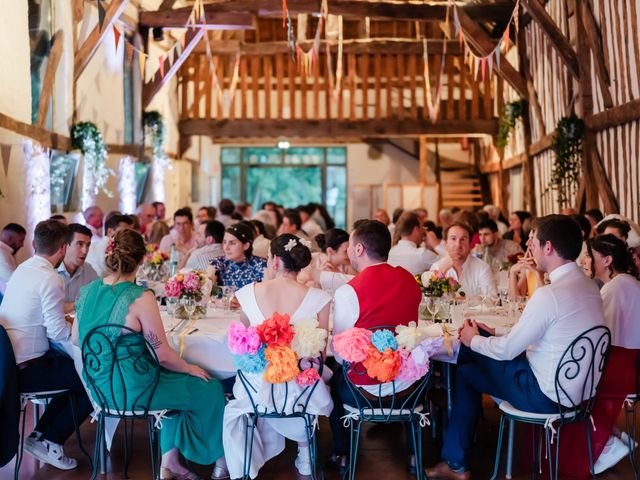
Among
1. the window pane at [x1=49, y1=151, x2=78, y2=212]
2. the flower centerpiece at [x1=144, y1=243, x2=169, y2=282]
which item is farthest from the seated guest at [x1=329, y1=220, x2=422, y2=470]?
the window pane at [x1=49, y1=151, x2=78, y2=212]

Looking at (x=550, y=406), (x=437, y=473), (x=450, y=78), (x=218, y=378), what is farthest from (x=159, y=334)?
(x=450, y=78)

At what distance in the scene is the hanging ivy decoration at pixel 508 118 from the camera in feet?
42.4

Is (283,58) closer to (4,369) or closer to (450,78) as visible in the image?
(450,78)

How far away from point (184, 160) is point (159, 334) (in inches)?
484

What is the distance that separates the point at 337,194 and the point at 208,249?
11.6 meters

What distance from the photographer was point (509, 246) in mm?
7832

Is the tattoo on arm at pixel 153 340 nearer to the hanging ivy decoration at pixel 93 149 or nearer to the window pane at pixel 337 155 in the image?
the hanging ivy decoration at pixel 93 149

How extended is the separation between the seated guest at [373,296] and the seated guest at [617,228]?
237 cm

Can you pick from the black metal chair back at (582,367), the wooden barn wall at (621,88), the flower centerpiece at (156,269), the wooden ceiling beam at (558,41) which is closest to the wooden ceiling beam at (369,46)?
the wooden ceiling beam at (558,41)

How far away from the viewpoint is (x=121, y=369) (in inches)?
155

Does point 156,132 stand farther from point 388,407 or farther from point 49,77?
point 388,407

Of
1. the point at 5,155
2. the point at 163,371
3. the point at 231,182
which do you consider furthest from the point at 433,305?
the point at 231,182

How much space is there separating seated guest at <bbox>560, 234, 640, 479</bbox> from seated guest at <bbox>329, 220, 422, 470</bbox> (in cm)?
107

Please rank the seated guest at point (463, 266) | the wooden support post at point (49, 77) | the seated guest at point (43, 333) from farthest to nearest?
the wooden support post at point (49, 77) → the seated guest at point (463, 266) → the seated guest at point (43, 333)
